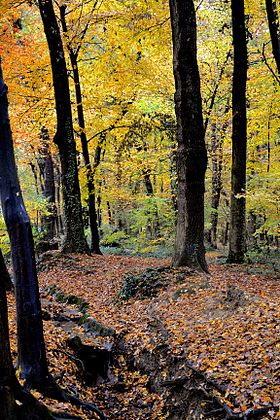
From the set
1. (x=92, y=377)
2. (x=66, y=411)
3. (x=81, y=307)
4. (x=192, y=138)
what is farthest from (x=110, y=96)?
(x=66, y=411)

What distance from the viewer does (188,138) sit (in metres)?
9.33

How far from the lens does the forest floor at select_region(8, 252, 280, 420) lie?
4625 millimetres

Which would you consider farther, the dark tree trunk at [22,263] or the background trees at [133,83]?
the background trees at [133,83]

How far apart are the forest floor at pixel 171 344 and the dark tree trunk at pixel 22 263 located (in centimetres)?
46

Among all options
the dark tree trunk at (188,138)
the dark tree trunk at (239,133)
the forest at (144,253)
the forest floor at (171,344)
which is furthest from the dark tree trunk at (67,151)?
the dark tree trunk at (239,133)

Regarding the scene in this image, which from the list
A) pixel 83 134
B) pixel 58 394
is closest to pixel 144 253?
pixel 83 134

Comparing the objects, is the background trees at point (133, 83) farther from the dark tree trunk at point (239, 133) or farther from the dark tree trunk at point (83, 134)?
the dark tree trunk at point (239, 133)

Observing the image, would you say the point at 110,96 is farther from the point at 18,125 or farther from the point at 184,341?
the point at 184,341

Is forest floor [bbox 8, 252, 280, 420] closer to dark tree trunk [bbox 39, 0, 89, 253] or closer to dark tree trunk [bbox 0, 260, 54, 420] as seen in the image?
dark tree trunk [bbox 0, 260, 54, 420]

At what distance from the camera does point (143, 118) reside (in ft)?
52.7

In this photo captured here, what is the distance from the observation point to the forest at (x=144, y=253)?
4184 mm

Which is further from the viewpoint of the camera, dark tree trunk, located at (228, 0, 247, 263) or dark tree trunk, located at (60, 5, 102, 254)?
dark tree trunk, located at (60, 5, 102, 254)

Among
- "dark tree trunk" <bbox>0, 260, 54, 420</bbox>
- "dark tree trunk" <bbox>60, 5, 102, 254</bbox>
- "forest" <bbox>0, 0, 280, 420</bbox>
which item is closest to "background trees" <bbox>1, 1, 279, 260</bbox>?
"forest" <bbox>0, 0, 280, 420</bbox>

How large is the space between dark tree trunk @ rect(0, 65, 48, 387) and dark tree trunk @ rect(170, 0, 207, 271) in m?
5.91
